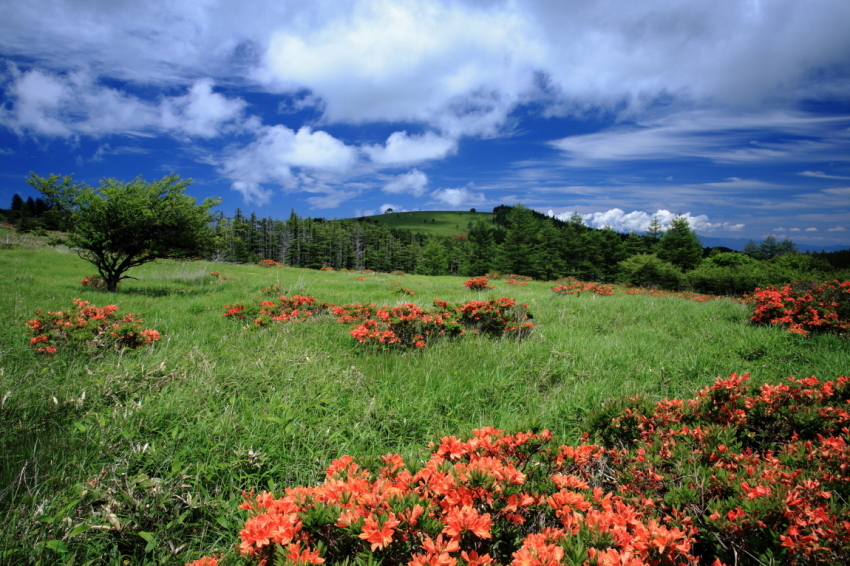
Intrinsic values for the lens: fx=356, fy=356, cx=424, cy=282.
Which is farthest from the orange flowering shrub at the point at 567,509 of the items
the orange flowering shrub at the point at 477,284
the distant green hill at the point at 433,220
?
the distant green hill at the point at 433,220

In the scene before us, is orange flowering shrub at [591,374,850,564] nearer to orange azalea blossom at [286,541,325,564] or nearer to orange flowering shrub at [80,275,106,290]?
orange azalea blossom at [286,541,325,564]

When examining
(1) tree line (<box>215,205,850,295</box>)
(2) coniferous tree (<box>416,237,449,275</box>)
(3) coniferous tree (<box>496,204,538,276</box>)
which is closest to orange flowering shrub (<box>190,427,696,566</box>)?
(1) tree line (<box>215,205,850,295</box>)

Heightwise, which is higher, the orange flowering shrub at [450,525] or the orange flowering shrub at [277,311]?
the orange flowering shrub at [277,311]

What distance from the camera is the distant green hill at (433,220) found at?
418ft

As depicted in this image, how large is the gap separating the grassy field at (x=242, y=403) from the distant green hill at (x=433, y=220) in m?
115

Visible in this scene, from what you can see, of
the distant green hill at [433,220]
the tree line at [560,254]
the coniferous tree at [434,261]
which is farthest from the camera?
the distant green hill at [433,220]

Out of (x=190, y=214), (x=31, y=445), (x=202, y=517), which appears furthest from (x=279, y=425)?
(x=190, y=214)

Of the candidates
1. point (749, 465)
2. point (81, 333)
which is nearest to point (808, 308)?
point (749, 465)

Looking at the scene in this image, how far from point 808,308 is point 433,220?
137247mm

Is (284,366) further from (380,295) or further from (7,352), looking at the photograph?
(380,295)

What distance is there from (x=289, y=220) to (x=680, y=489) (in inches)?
3244

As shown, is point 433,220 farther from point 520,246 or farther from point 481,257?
point 520,246

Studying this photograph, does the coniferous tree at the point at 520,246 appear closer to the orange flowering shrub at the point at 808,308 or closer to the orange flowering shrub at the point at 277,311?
the orange flowering shrub at the point at 808,308

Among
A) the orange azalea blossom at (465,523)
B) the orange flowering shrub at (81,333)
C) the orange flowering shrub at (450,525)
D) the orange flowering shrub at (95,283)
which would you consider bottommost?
the orange flowering shrub at (450,525)
